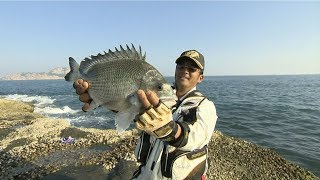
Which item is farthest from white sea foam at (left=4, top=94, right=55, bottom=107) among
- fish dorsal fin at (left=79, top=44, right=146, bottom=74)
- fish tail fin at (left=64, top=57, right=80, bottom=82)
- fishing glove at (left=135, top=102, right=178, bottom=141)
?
fishing glove at (left=135, top=102, right=178, bottom=141)

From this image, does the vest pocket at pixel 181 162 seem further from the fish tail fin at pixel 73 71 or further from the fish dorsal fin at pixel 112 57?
the fish tail fin at pixel 73 71

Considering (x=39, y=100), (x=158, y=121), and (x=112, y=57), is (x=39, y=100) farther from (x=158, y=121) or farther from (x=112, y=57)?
(x=158, y=121)

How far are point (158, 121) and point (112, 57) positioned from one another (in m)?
1.12

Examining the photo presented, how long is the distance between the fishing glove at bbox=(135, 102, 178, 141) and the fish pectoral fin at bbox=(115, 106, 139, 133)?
0.62ft

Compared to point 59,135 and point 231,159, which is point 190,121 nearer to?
point 231,159

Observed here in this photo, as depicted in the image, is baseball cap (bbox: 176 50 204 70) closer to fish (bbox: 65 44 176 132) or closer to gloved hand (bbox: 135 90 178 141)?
fish (bbox: 65 44 176 132)

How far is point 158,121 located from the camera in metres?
2.99

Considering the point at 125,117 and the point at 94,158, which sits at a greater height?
the point at 125,117

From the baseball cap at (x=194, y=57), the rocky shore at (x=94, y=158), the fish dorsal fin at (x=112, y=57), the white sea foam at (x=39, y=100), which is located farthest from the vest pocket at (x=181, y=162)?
the white sea foam at (x=39, y=100)

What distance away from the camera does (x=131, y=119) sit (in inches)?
129

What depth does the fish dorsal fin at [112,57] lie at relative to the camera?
3.55 m

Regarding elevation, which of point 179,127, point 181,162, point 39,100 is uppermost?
point 179,127

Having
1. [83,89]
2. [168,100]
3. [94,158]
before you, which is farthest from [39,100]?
[168,100]

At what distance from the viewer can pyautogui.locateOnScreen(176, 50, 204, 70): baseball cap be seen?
405 centimetres
